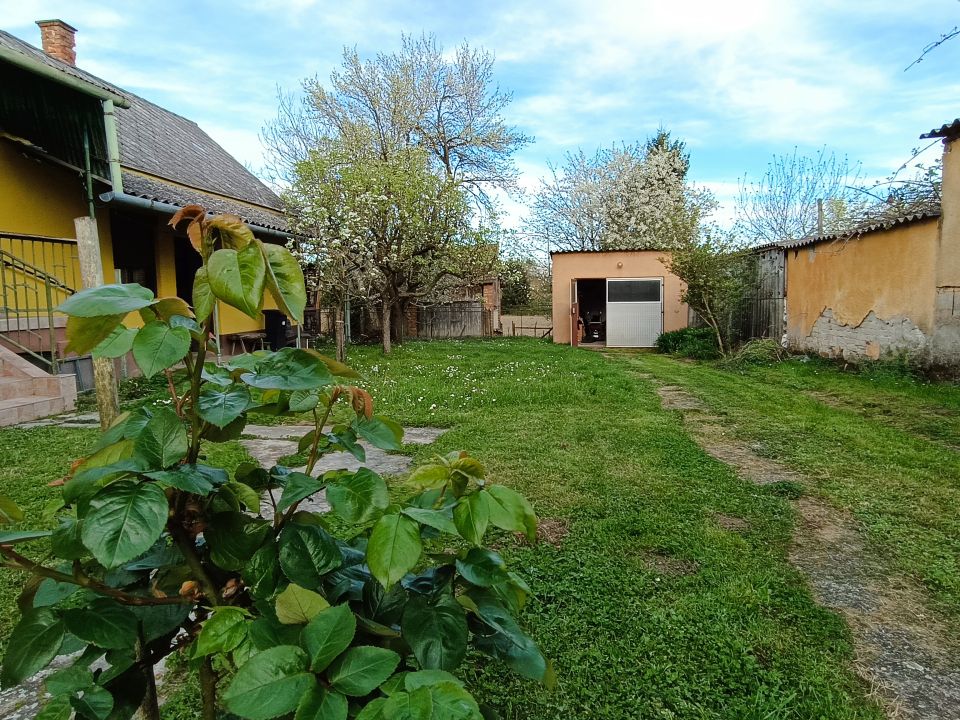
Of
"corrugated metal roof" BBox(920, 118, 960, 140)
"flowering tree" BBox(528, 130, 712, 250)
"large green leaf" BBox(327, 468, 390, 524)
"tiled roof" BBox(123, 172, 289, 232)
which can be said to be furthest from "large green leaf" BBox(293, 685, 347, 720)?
"flowering tree" BBox(528, 130, 712, 250)

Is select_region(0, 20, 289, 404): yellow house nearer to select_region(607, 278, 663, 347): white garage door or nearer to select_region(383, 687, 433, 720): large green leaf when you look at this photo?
select_region(383, 687, 433, 720): large green leaf

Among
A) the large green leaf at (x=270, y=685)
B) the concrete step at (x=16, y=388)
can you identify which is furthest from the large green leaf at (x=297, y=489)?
the concrete step at (x=16, y=388)

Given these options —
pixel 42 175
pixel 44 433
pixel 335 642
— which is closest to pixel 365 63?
pixel 42 175

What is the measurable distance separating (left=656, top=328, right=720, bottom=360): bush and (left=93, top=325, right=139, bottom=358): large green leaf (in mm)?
13469

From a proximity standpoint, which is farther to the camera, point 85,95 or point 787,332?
point 787,332

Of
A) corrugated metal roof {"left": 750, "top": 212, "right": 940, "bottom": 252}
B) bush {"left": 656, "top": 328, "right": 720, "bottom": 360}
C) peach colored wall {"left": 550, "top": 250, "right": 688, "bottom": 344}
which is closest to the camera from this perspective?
corrugated metal roof {"left": 750, "top": 212, "right": 940, "bottom": 252}

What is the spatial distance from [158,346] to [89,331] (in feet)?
0.32

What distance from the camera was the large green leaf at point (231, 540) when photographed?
871 mm

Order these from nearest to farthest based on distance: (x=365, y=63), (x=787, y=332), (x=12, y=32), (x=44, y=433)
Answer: (x=44, y=433) → (x=12, y=32) → (x=787, y=332) → (x=365, y=63)

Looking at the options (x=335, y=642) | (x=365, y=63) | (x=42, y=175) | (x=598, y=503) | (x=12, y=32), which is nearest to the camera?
(x=335, y=642)

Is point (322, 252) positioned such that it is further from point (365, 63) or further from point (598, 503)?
point (365, 63)

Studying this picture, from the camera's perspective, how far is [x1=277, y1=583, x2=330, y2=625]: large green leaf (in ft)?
2.42

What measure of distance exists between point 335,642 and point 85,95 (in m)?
8.30

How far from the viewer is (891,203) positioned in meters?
9.41
